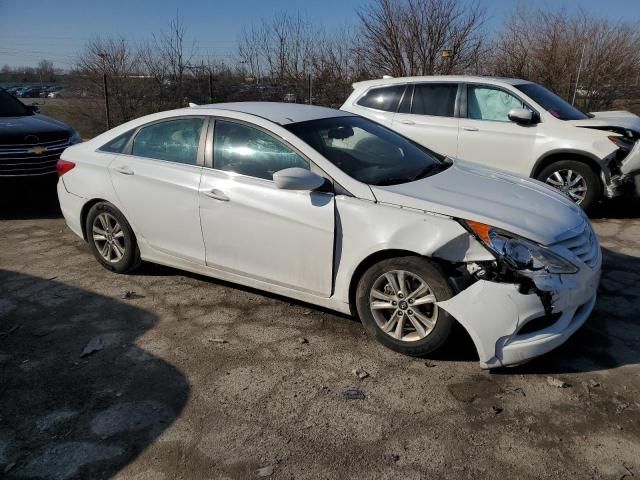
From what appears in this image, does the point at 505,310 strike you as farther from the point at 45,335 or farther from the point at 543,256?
the point at 45,335

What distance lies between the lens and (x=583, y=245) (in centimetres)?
340

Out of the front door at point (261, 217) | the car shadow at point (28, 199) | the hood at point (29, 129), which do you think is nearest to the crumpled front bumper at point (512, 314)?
the front door at point (261, 217)

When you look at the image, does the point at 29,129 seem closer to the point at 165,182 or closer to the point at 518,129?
the point at 165,182

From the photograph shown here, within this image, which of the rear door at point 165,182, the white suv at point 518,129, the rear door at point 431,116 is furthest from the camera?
the rear door at point 431,116

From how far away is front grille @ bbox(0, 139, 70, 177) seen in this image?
22.3ft

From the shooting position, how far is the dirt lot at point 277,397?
2.56m

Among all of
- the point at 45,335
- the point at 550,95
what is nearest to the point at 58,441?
the point at 45,335

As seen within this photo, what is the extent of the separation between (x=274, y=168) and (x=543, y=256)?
1.85 meters

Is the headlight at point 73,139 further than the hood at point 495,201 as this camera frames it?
Yes

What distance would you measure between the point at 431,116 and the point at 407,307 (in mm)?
4749

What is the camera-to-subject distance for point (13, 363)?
346 cm

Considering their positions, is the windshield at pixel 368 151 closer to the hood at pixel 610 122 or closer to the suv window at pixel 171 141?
the suv window at pixel 171 141

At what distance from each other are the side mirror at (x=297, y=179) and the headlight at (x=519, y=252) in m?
0.99

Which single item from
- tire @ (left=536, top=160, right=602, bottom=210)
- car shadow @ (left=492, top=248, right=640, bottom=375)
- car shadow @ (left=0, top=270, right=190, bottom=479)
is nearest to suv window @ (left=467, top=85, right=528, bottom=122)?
tire @ (left=536, top=160, right=602, bottom=210)
